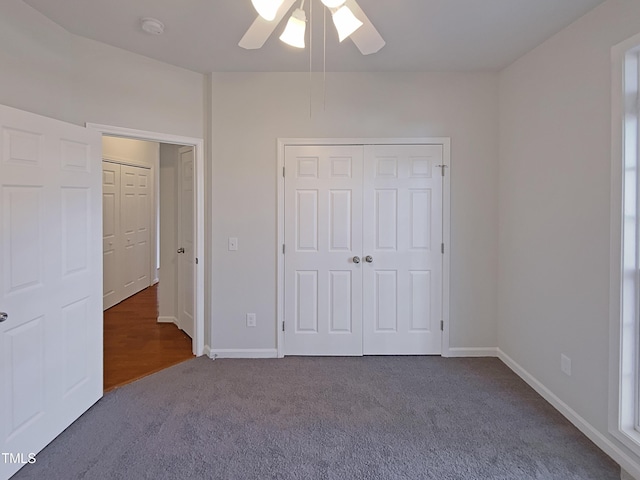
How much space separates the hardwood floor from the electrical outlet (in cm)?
302

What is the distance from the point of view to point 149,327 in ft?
14.5

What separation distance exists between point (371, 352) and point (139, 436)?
6.61 ft

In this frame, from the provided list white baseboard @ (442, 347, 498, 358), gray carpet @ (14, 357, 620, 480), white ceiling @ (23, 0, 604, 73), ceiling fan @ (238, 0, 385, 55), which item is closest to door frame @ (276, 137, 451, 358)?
white baseboard @ (442, 347, 498, 358)

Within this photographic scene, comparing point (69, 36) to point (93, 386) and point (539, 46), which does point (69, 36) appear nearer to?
point (93, 386)

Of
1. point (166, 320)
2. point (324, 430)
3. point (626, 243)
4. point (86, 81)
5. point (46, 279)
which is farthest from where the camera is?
point (166, 320)

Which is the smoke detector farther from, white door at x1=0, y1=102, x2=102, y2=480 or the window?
the window

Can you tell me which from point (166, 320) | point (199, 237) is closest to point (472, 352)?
point (199, 237)

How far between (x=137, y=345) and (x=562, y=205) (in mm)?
3949

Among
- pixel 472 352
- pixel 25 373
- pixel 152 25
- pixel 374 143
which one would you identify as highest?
pixel 152 25

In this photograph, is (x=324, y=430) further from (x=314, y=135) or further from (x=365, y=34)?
(x=314, y=135)

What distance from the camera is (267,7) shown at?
1.44m

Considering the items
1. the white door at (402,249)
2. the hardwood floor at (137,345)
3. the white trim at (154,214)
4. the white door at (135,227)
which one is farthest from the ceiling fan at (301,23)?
the white trim at (154,214)

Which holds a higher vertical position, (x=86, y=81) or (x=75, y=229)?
(x=86, y=81)

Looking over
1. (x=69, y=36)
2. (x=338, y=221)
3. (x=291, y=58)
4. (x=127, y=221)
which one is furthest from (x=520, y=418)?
(x=127, y=221)
